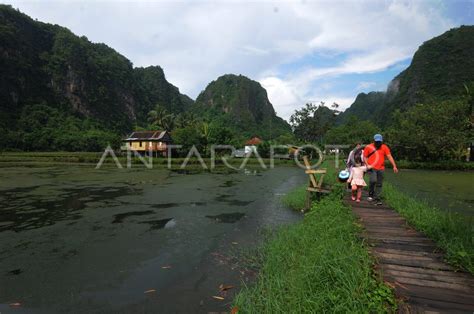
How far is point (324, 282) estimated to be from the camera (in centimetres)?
432

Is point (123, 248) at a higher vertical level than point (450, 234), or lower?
lower

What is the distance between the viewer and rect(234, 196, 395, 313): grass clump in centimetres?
365

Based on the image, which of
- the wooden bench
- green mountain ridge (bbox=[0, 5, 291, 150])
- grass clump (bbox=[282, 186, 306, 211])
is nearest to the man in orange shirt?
the wooden bench

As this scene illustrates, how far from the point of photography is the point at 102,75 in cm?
11238

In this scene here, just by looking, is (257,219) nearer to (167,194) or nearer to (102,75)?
(167,194)

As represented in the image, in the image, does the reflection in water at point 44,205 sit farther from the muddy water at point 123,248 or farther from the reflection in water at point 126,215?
the reflection in water at point 126,215

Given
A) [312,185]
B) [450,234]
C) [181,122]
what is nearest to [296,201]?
[312,185]

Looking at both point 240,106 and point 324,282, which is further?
point 240,106

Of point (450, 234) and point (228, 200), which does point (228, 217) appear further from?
point (450, 234)

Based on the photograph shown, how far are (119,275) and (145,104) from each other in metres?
128

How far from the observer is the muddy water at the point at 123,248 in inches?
212

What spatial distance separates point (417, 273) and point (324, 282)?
A: 1210mm

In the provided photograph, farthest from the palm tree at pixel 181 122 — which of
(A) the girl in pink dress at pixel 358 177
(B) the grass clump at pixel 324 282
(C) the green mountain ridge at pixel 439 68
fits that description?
(B) the grass clump at pixel 324 282

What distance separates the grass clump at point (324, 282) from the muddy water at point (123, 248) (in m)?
0.79
